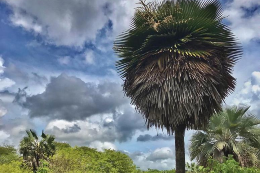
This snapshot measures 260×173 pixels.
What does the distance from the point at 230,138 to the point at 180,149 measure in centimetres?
681

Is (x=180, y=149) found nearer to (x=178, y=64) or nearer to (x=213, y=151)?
(x=178, y=64)

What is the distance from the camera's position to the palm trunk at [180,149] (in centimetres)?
1207

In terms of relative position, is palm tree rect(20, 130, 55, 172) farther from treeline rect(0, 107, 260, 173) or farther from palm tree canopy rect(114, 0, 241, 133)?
palm tree canopy rect(114, 0, 241, 133)

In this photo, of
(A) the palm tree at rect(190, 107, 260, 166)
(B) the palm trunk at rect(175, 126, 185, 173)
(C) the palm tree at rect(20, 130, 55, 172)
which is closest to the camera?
(B) the palm trunk at rect(175, 126, 185, 173)

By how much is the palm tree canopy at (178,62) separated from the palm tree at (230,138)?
4931mm

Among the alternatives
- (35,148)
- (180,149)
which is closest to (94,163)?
(35,148)

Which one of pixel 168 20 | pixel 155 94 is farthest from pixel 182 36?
pixel 155 94

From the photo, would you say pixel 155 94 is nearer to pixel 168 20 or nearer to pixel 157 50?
pixel 157 50

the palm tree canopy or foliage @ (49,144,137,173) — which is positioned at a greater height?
the palm tree canopy

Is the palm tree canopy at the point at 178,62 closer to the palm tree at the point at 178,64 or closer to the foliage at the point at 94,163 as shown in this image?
the palm tree at the point at 178,64

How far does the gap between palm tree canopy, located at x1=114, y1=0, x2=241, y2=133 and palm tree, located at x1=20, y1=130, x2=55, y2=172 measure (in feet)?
41.5

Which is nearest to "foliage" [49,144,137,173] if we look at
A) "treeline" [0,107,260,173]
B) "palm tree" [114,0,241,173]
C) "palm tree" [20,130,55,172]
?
"treeline" [0,107,260,173]

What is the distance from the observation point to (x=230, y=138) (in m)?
18.0

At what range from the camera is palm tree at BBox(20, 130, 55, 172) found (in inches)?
933
